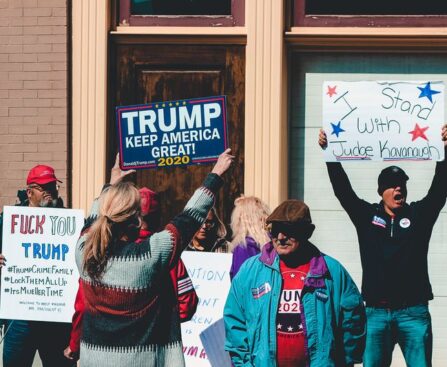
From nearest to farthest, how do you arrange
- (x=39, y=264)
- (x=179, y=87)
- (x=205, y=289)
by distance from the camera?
(x=205, y=289), (x=39, y=264), (x=179, y=87)

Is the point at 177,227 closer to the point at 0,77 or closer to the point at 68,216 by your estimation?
the point at 68,216

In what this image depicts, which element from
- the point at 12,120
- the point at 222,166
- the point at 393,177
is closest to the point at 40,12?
A: the point at 12,120

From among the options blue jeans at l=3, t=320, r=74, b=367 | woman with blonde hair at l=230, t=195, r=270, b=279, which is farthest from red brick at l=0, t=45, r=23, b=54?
woman with blonde hair at l=230, t=195, r=270, b=279

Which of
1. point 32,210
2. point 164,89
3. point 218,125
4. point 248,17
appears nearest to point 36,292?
point 32,210

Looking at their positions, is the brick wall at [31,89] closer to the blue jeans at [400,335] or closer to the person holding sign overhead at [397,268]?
the person holding sign overhead at [397,268]

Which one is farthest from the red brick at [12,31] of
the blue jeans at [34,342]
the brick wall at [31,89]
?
the blue jeans at [34,342]

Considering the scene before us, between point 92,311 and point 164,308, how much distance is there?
1.17 ft

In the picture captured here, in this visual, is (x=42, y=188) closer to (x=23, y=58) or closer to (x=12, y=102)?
(x=12, y=102)

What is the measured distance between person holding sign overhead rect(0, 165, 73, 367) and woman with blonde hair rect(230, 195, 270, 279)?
4.72ft

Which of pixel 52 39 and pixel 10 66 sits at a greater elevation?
pixel 52 39

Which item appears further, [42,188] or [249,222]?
[42,188]

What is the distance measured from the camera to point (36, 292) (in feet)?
25.1

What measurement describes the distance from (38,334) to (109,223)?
9.28ft

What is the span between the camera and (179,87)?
9.21 metres
